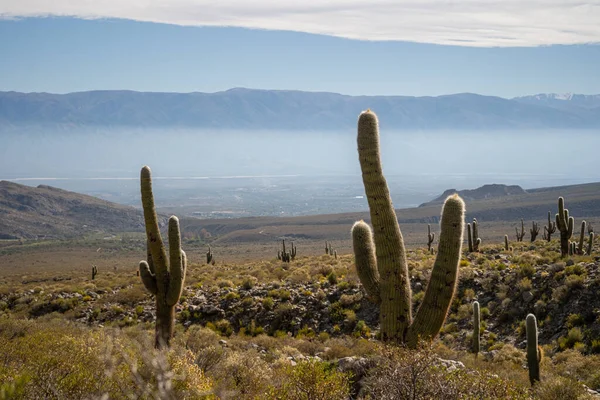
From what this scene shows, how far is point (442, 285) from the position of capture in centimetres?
1091

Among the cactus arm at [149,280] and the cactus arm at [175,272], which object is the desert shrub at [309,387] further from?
the cactus arm at [149,280]

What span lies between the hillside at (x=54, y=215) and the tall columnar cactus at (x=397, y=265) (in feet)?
354

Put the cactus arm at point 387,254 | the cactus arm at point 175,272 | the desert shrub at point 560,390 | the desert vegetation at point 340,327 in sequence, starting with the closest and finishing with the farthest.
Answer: the desert vegetation at point 340,327, the desert shrub at point 560,390, the cactus arm at point 387,254, the cactus arm at point 175,272

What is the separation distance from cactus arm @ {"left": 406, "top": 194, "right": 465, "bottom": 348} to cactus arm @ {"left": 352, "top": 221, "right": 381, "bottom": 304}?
93 cm

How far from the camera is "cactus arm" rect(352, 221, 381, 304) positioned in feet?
37.9

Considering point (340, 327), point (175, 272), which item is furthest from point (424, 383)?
point (340, 327)

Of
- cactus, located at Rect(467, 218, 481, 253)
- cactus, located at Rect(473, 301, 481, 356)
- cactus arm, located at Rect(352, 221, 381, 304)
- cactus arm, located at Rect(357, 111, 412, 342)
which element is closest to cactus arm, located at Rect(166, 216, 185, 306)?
cactus arm, located at Rect(352, 221, 381, 304)

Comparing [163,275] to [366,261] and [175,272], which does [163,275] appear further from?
[366,261]

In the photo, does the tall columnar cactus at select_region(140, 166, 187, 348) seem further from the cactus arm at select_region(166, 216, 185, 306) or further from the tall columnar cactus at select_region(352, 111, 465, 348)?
the tall columnar cactus at select_region(352, 111, 465, 348)

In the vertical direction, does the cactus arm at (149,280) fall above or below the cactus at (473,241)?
above

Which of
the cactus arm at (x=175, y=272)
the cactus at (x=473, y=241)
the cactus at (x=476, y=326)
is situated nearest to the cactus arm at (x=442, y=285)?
the cactus at (x=476, y=326)

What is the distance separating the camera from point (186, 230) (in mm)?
116875

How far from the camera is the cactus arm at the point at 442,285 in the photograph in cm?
1086

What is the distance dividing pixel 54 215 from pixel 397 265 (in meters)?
129
